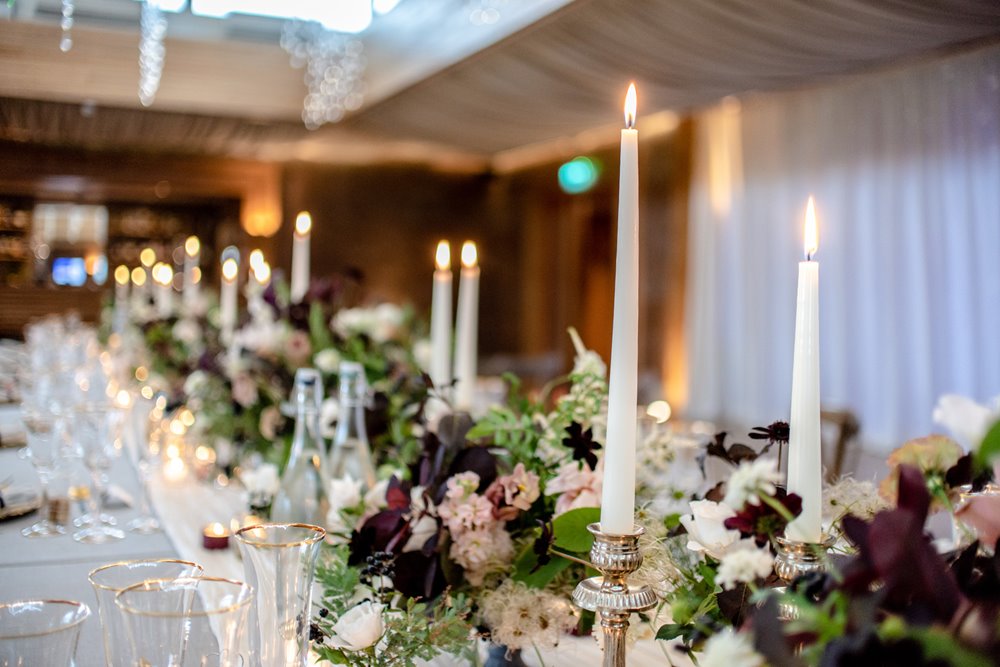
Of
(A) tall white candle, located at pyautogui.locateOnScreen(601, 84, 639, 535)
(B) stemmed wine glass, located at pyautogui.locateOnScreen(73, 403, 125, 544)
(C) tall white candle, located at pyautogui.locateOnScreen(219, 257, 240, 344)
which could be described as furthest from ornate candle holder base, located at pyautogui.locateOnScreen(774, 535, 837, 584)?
(C) tall white candle, located at pyautogui.locateOnScreen(219, 257, 240, 344)

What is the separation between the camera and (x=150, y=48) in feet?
19.3

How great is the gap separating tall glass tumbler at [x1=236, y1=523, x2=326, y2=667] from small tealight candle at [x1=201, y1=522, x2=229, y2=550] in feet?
2.41

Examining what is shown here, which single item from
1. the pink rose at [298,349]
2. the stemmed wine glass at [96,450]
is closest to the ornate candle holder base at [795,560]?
the stemmed wine glass at [96,450]

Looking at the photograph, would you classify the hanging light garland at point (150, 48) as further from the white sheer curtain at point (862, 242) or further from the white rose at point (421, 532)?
the white rose at point (421, 532)

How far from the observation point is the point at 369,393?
1.74 meters

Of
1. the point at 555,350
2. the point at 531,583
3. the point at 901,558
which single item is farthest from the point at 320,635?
the point at 555,350

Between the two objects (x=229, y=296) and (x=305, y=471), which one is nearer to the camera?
(x=305, y=471)

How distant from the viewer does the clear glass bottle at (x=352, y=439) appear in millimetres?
1588

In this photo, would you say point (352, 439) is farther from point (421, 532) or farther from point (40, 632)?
point (40, 632)

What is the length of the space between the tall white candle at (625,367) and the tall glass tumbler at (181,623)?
0.30 metres

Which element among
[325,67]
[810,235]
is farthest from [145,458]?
[325,67]

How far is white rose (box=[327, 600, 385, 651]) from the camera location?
0.86 metres

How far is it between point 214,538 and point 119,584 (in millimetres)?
804

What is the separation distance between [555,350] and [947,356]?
4.18 metres
